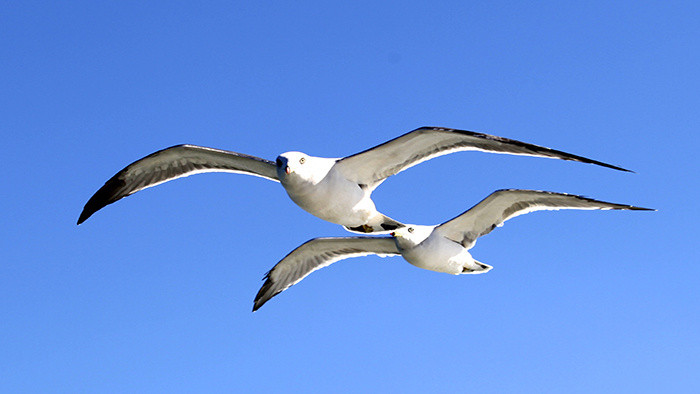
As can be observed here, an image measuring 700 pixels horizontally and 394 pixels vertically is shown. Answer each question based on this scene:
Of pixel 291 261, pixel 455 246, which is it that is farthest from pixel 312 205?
pixel 291 261

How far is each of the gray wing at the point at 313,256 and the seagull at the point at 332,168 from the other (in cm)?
214

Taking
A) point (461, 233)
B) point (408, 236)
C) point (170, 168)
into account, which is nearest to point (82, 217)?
point (170, 168)

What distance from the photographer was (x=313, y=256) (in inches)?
835

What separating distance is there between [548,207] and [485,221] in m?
1.44

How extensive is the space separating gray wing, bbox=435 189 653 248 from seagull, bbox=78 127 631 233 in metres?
1.59

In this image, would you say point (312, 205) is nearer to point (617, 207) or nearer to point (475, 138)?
point (475, 138)

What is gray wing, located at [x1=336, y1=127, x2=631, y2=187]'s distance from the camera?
48.0 ft

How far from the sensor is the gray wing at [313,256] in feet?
66.1

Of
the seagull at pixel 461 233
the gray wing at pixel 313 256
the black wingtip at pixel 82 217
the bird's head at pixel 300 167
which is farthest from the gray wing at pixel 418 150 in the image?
the black wingtip at pixel 82 217

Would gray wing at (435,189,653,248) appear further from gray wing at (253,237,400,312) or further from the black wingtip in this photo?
the black wingtip

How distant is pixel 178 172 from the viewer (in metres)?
17.5

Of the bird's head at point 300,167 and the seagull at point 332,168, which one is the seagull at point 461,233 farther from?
the bird's head at point 300,167

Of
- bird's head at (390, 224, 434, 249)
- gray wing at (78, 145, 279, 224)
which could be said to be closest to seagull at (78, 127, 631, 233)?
gray wing at (78, 145, 279, 224)

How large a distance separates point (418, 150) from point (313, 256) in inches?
234
